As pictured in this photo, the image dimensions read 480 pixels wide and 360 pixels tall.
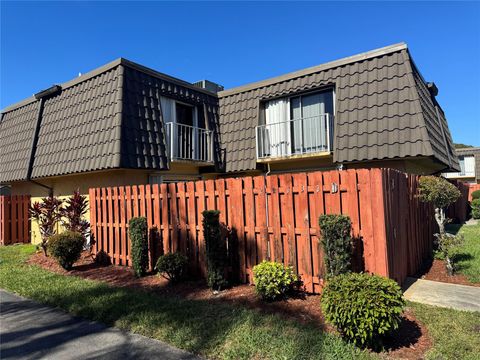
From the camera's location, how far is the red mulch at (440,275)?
6.37 metres

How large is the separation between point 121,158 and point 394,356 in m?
7.73

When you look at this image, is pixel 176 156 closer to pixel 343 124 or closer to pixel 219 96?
pixel 219 96

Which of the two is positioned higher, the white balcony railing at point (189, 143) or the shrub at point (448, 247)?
the white balcony railing at point (189, 143)

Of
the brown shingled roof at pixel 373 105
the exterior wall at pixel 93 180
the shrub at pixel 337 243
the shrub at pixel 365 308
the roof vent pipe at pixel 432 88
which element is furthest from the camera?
the roof vent pipe at pixel 432 88

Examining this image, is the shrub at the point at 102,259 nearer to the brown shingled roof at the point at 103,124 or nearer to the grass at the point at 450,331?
the brown shingled roof at the point at 103,124

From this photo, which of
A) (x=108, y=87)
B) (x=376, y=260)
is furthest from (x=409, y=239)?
(x=108, y=87)

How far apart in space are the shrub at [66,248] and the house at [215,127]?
2.09 m

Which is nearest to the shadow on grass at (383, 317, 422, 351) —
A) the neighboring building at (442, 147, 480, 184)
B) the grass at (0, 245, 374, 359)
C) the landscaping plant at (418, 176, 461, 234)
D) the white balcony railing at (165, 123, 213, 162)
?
the grass at (0, 245, 374, 359)

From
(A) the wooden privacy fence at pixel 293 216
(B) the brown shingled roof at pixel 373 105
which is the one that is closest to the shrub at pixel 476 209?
(B) the brown shingled roof at pixel 373 105

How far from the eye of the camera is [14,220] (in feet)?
41.5

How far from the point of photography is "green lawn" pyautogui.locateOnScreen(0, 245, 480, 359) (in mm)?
3727

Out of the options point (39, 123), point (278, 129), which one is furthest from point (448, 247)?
point (39, 123)

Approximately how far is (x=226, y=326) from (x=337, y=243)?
1.84 m

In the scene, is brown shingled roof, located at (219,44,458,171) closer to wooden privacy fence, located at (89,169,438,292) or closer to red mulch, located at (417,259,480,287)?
wooden privacy fence, located at (89,169,438,292)
